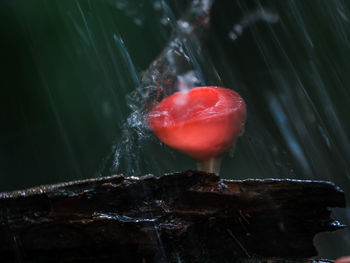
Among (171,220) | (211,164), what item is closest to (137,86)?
(211,164)

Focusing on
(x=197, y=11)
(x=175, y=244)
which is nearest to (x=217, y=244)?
(x=175, y=244)

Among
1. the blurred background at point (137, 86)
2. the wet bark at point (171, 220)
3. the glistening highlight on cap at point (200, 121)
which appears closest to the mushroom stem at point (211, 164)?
the glistening highlight on cap at point (200, 121)

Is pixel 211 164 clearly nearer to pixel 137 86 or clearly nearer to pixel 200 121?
pixel 200 121

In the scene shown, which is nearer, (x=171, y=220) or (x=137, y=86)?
(x=171, y=220)

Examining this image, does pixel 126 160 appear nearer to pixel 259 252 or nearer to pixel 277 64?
pixel 277 64

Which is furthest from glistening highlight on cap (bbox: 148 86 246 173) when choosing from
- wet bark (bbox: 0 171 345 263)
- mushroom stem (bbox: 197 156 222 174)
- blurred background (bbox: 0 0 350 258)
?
wet bark (bbox: 0 171 345 263)

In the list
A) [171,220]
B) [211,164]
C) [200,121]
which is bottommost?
[211,164]
